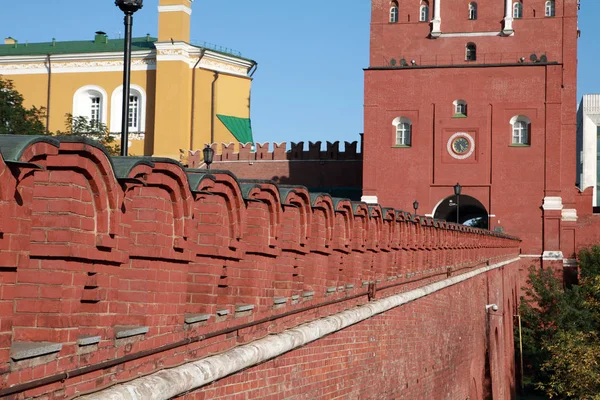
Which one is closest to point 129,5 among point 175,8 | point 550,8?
point 550,8

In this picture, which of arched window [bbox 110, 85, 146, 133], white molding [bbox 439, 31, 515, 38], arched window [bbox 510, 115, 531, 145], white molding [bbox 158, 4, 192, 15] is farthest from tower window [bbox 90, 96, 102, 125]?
arched window [bbox 510, 115, 531, 145]

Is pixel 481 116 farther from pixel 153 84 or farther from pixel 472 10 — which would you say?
pixel 153 84

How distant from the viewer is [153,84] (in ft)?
149

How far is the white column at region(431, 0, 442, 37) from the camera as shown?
39.9m

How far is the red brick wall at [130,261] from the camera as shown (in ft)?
14.6

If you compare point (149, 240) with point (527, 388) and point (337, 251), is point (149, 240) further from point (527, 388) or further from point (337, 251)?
point (527, 388)

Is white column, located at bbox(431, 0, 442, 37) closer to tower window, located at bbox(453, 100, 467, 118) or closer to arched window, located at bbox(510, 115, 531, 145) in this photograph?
tower window, located at bbox(453, 100, 467, 118)

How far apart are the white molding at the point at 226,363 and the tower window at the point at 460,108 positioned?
27.8 m

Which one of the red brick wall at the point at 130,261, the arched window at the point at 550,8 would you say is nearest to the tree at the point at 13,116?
the arched window at the point at 550,8

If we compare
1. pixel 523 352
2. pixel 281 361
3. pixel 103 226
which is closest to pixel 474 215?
pixel 523 352

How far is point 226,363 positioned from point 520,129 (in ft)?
110

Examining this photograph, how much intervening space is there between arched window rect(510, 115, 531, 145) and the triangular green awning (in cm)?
1339

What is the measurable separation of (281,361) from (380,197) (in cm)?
3099

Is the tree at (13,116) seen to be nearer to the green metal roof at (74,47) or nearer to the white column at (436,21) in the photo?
the green metal roof at (74,47)
